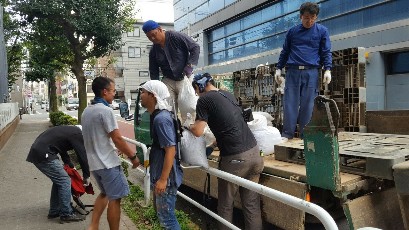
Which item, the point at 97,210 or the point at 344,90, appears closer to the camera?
the point at 97,210

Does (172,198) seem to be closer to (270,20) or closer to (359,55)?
(359,55)

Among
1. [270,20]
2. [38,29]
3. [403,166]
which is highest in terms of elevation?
[270,20]

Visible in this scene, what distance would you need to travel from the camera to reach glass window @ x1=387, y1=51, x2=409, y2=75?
505 inches

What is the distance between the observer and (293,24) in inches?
679

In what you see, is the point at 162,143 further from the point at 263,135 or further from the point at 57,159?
the point at 57,159

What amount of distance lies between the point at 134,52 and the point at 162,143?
49.0 metres

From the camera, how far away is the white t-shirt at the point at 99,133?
12.0 feet

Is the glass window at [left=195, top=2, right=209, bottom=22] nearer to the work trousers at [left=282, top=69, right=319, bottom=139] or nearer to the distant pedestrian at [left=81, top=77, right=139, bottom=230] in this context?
the work trousers at [left=282, top=69, right=319, bottom=139]

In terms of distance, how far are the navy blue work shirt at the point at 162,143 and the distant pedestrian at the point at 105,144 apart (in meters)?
0.58

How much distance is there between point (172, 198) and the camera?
10.8 feet

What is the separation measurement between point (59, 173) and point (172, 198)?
225 centimetres

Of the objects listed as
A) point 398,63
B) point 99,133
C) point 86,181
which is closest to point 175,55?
point 99,133

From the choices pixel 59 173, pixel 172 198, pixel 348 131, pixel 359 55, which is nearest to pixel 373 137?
pixel 348 131

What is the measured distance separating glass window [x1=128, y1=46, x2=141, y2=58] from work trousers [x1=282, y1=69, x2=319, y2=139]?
155ft
